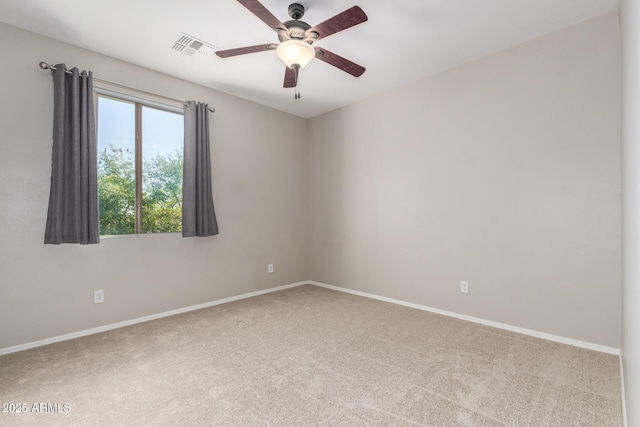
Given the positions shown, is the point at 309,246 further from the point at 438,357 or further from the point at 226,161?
the point at 438,357

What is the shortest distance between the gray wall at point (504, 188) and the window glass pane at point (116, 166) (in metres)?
2.66

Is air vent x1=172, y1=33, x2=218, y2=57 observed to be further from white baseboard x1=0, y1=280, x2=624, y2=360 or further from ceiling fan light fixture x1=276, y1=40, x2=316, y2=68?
white baseboard x1=0, y1=280, x2=624, y2=360

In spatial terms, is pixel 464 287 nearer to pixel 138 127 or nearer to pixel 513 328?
pixel 513 328

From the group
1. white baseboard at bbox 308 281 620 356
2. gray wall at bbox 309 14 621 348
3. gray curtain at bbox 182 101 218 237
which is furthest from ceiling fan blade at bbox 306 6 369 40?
white baseboard at bbox 308 281 620 356

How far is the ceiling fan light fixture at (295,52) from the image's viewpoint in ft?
6.83

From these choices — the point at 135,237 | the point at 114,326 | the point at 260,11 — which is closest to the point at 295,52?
the point at 260,11

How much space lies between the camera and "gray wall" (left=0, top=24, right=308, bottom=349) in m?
2.50

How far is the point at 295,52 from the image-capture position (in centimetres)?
212

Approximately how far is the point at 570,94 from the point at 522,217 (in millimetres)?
1085

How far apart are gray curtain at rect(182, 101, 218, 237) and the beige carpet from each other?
1078mm

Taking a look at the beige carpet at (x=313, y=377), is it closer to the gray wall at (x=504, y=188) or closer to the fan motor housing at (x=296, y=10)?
the gray wall at (x=504, y=188)

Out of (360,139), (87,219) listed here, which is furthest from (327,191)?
(87,219)

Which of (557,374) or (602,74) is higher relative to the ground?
(602,74)

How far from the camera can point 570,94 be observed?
2.55 m
